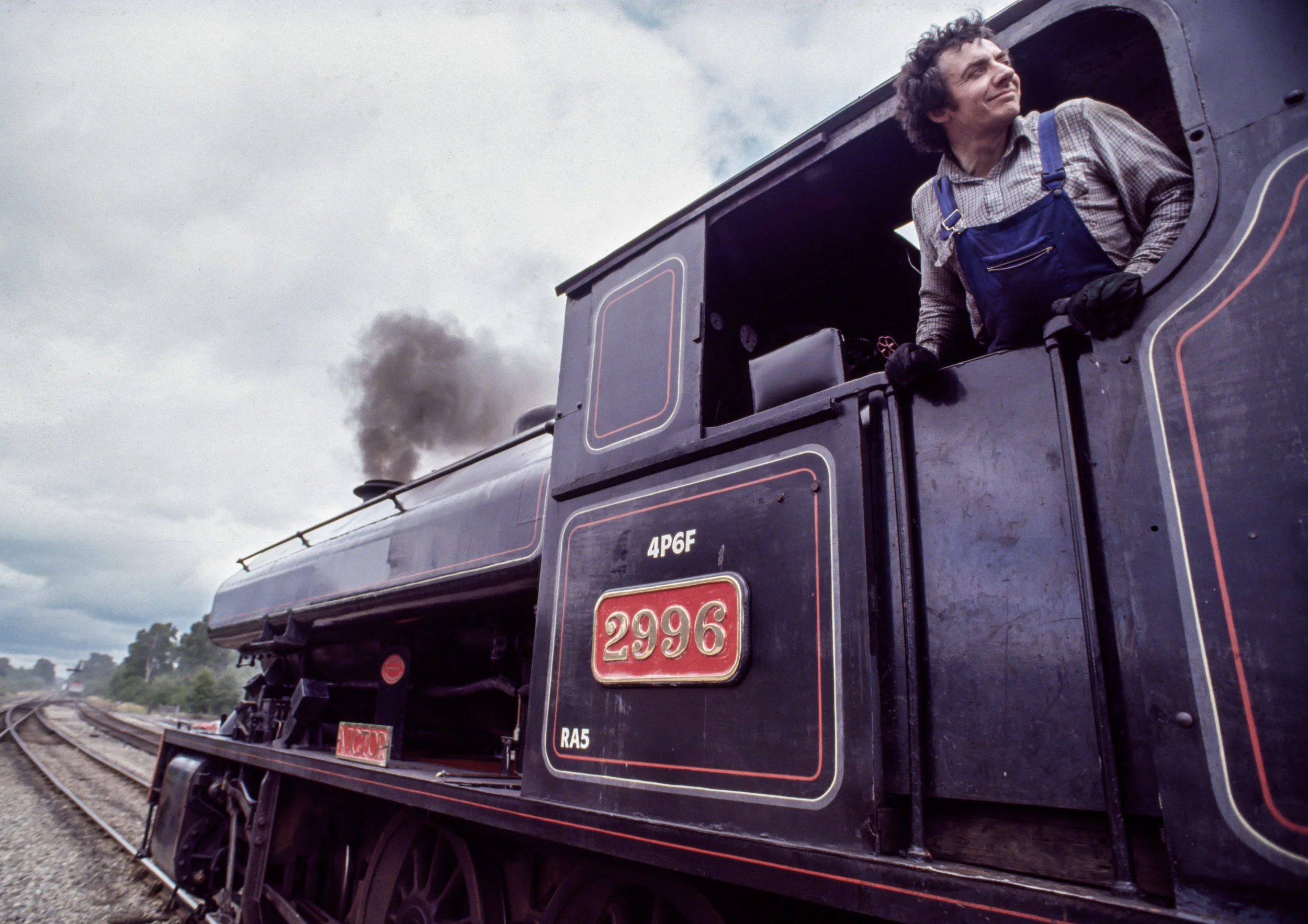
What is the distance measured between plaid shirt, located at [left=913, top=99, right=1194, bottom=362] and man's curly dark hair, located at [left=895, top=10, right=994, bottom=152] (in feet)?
0.43

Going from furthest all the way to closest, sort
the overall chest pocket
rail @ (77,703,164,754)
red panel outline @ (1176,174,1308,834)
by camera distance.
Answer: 1. rail @ (77,703,164,754)
2. the overall chest pocket
3. red panel outline @ (1176,174,1308,834)

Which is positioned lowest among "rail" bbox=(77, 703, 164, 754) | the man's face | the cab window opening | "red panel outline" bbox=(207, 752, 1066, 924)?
"rail" bbox=(77, 703, 164, 754)

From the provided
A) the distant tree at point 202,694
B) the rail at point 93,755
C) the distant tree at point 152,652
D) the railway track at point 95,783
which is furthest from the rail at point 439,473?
the distant tree at point 152,652

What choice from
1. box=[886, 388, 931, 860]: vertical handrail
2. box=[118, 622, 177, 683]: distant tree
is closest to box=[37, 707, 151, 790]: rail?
box=[886, 388, 931, 860]: vertical handrail

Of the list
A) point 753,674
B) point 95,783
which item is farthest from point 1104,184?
point 95,783

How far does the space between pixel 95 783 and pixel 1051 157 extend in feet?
49.3

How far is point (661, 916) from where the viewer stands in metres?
1.72

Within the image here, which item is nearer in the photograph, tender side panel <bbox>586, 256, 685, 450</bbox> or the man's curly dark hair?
the man's curly dark hair

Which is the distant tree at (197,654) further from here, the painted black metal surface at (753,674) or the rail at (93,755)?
the painted black metal surface at (753,674)

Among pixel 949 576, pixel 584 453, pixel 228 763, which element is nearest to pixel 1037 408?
pixel 949 576

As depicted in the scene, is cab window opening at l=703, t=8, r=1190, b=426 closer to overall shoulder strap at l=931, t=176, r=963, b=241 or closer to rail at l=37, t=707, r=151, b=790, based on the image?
overall shoulder strap at l=931, t=176, r=963, b=241

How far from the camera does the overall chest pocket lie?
1.38 m

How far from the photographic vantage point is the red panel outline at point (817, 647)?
145cm

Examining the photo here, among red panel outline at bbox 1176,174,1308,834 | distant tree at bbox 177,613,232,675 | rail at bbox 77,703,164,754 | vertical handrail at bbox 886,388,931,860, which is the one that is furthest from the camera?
distant tree at bbox 177,613,232,675
